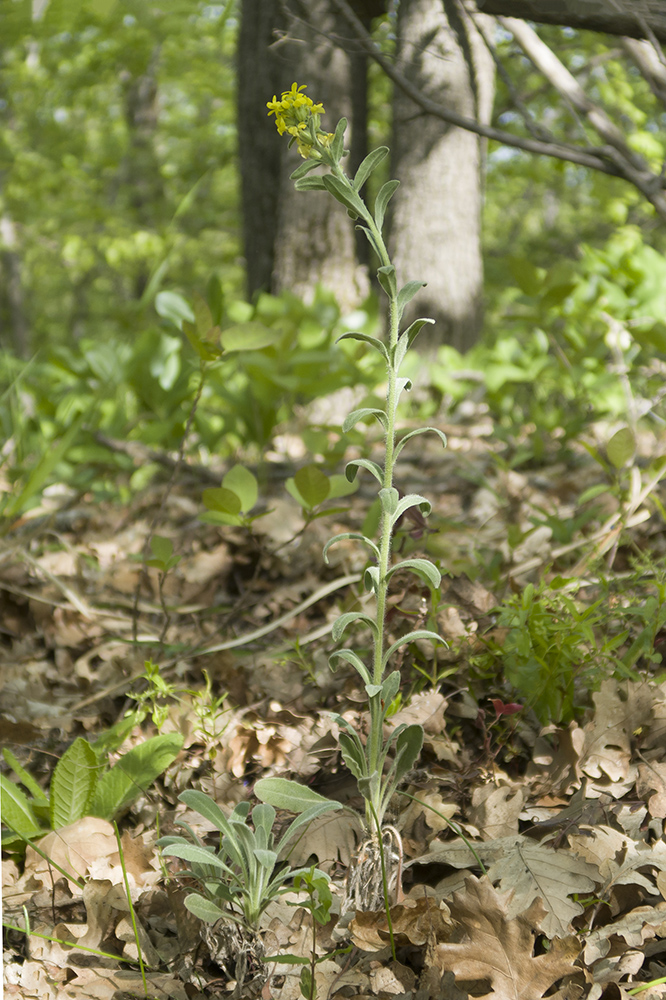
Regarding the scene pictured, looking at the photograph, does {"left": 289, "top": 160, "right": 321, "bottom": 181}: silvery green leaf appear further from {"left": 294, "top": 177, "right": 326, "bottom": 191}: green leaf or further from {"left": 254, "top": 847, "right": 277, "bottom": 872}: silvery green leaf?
{"left": 254, "top": 847, "right": 277, "bottom": 872}: silvery green leaf

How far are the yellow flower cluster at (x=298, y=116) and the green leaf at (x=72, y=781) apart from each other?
906 mm

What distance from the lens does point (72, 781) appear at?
46.3 inches

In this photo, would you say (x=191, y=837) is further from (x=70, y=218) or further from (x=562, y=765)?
(x=70, y=218)

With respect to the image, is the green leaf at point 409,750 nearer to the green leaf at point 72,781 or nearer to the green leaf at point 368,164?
the green leaf at point 72,781

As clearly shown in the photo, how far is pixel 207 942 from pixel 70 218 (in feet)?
30.2

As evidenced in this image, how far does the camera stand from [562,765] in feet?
3.87

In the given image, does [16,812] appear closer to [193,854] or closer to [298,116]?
[193,854]

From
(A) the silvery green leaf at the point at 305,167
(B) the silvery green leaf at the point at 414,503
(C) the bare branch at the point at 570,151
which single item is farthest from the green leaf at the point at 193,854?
(C) the bare branch at the point at 570,151

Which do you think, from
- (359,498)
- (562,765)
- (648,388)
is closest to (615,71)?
(648,388)

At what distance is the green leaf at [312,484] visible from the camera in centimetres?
156

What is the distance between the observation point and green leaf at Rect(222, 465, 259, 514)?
164cm

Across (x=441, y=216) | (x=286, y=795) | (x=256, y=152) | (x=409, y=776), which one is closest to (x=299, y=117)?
(x=286, y=795)

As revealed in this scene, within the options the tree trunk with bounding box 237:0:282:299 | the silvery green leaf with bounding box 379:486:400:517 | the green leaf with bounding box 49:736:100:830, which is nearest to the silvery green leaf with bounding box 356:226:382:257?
the silvery green leaf with bounding box 379:486:400:517

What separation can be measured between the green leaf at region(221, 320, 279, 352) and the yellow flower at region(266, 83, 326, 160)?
26.8 inches
